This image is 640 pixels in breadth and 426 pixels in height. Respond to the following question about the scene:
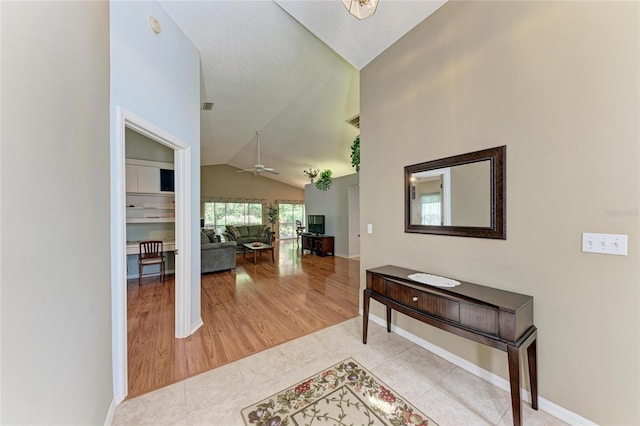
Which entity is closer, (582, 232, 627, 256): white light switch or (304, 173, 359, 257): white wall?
(582, 232, 627, 256): white light switch

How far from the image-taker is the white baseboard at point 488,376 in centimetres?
142

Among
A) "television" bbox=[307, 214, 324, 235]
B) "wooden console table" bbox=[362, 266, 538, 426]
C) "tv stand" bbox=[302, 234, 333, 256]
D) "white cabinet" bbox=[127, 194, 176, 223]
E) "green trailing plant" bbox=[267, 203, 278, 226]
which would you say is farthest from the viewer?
"green trailing plant" bbox=[267, 203, 278, 226]

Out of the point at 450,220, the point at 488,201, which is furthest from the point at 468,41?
the point at 450,220

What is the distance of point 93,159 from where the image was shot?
4.34ft

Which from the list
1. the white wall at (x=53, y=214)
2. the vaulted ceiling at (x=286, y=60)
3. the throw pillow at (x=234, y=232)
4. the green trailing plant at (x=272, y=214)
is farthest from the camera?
the green trailing plant at (x=272, y=214)

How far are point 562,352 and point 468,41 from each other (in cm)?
230

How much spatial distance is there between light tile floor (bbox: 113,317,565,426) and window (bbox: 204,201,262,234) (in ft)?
29.2

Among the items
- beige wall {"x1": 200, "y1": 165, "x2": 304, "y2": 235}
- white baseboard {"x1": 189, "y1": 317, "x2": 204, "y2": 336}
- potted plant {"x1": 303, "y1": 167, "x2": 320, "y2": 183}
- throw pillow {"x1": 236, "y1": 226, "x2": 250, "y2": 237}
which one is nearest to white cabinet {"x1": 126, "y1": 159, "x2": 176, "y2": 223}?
white baseboard {"x1": 189, "y1": 317, "x2": 204, "y2": 336}

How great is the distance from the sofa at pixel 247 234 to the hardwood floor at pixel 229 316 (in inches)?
93.8

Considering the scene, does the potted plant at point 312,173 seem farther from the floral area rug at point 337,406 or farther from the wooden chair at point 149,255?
the floral area rug at point 337,406

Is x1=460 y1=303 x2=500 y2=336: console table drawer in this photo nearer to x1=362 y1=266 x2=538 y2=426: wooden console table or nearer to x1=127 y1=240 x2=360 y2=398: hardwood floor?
x1=362 y1=266 x2=538 y2=426: wooden console table

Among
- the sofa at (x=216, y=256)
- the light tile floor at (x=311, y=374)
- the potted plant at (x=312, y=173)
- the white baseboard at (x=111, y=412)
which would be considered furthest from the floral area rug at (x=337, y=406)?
the potted plant at (x=312, y=173)

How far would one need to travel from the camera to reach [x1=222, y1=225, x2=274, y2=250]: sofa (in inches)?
295

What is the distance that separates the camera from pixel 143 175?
15.3 ft
